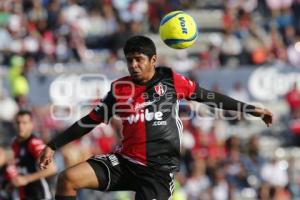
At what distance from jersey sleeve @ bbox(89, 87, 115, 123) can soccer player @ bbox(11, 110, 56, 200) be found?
183 cm

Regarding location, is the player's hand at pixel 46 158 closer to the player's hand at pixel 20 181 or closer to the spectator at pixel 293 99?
the player's hand at pixel 20 181

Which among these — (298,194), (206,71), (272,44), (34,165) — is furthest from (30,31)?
(34,165)

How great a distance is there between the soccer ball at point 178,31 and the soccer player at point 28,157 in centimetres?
231

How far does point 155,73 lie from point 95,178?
50.8 inches

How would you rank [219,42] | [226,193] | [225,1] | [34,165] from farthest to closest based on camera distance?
[225,1] → [219,42] → [226,193] → [34,165]

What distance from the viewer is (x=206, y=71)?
65.1 ft

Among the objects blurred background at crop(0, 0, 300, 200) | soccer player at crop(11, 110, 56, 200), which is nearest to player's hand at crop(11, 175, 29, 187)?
soccer player at crop(11, 110, 56, 200)

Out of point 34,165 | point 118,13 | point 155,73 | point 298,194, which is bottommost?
point 298,194

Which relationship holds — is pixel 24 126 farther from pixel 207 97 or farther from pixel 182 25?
pixel 207 97

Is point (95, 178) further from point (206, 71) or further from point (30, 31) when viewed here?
point (30, 31)

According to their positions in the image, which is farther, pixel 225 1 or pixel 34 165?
pixel 225 1

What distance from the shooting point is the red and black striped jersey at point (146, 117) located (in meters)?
8.23

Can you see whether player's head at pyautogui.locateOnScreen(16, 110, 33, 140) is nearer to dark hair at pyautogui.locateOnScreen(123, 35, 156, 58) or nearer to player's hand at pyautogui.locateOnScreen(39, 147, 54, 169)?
player's hand at pyautogui.locateOnScreen(39, 147, 54, 169)

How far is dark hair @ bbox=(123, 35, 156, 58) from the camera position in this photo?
316 inches
